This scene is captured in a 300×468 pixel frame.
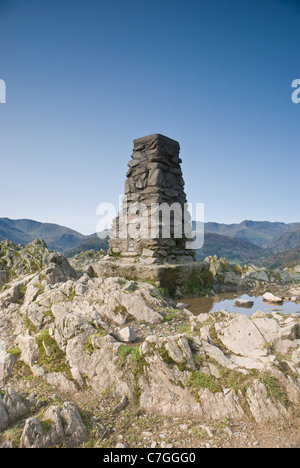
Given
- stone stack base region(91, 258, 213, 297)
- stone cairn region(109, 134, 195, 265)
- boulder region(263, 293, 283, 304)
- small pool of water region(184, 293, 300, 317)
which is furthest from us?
stone cairn region(109, 134, 195, 265)

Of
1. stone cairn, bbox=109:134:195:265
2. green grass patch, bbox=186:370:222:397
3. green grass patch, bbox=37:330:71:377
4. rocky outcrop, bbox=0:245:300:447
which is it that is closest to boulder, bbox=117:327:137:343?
rocky outcrop, bbox=0:245:300:447

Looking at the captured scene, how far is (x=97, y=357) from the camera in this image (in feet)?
15.8

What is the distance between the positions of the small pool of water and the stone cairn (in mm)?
2062

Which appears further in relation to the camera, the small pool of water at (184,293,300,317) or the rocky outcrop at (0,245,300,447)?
the small pool of water at (184,293,300,317)

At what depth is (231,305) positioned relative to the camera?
27.6 ft

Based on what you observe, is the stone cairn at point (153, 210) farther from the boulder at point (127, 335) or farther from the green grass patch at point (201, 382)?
the green grass patch at point (201, 382)

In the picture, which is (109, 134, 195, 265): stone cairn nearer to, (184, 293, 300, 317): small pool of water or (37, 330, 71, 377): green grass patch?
(184, 293, 300, 317): small pool of water

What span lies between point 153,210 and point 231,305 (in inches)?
181

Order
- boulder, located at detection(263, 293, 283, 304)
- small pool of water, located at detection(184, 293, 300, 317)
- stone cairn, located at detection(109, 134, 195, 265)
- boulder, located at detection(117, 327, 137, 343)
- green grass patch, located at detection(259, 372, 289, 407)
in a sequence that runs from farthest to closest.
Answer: stone cairn, located at detection(109, 134, 195, 265) → boulder, located at detection(263, 293, 283, 304) → small pool of water, located at detection(184, 293, 300, 317) → boulder, located at detection(117, 327, 137, 343) → green grass patch, located at detection(259, 372, 289, 407)

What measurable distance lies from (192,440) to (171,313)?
3482 millimetres

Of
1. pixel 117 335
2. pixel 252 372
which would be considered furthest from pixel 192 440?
pixel 117 335

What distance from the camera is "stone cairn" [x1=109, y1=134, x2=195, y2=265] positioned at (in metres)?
10.2
